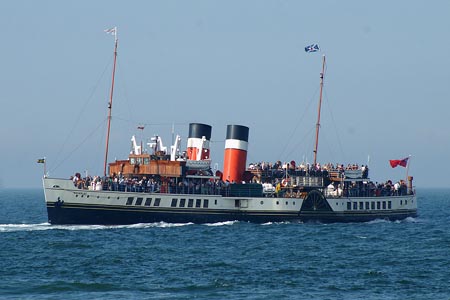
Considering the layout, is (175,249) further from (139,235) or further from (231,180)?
(231,180)

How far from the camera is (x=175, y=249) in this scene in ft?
181

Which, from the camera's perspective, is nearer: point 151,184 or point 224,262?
point 224,262

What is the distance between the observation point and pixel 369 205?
77125mm

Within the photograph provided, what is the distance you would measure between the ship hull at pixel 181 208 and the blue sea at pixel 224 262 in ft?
2.86

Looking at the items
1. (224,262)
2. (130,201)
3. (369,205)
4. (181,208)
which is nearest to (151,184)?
(130,201)

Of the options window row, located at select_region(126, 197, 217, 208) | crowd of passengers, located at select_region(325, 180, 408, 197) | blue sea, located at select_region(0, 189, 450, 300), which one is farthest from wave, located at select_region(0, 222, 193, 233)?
crowd of passengers, located at select_region(325, 180, 408, 197)

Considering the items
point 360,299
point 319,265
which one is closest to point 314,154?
point 319,265

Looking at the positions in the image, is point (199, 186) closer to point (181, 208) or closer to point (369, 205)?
point (181, 208)

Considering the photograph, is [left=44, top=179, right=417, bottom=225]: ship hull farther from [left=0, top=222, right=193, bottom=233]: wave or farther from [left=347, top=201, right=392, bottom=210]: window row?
[left=0, top=222, right=193, bottom=233]: wave

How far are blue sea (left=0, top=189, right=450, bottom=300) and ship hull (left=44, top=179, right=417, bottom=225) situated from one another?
0.87 meters

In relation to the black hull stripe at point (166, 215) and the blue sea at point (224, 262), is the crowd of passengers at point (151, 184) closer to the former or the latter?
the black hull stripe at point (166, 215)

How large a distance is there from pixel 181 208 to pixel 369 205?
17.2 meters

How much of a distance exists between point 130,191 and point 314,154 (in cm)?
1970

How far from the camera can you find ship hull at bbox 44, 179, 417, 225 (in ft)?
217
